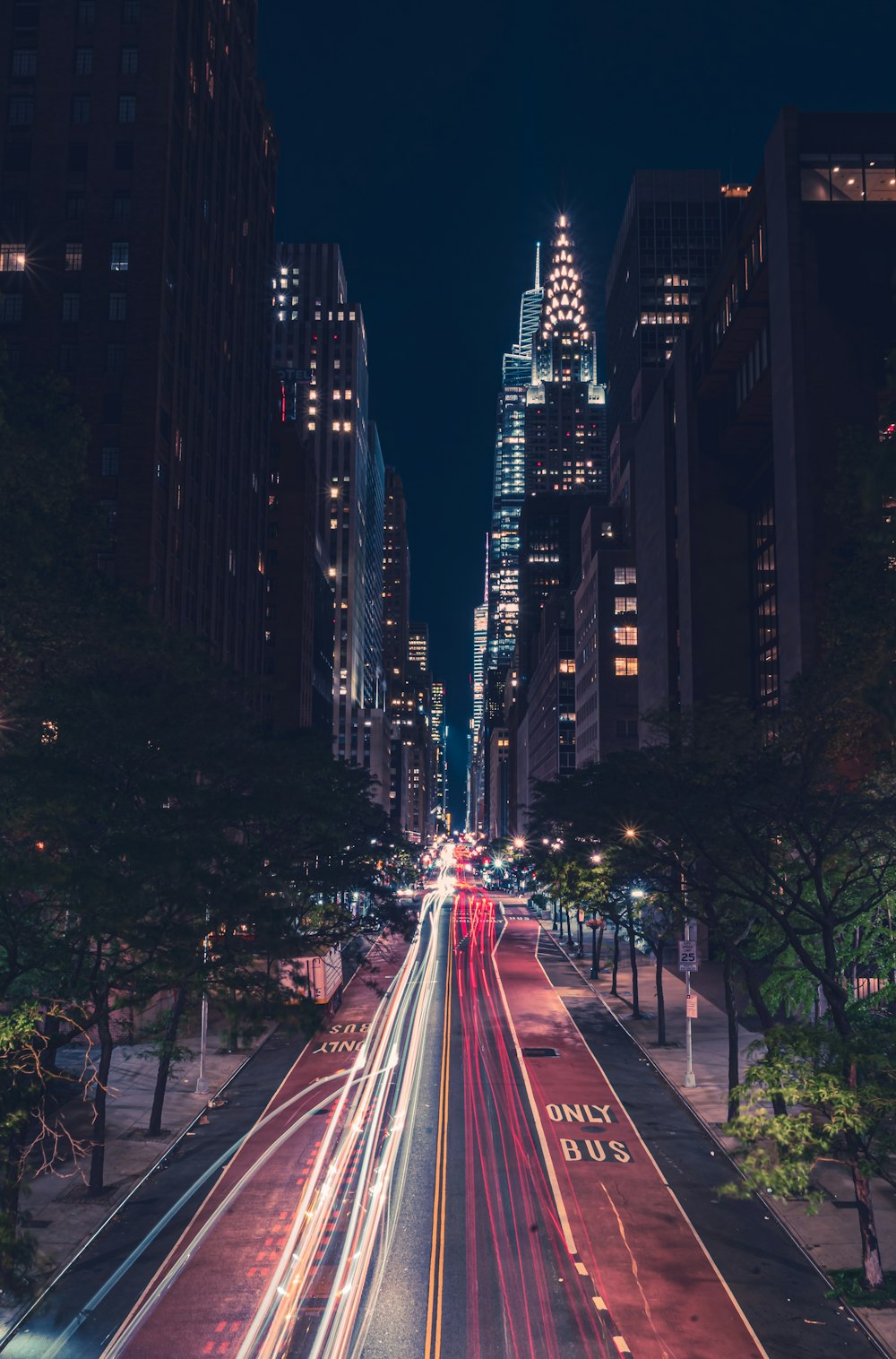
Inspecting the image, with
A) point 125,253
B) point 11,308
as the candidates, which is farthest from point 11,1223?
point 125,253

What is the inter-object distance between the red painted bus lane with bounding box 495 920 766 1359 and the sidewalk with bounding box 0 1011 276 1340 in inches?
374

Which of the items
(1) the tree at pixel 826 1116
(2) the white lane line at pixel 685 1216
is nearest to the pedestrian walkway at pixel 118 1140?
(1) the tree at pixel 826 1116

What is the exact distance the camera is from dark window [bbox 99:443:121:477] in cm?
5922

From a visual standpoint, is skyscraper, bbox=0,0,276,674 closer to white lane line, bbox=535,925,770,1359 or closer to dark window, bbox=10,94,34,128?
dark window, bbox=10,94,34,128

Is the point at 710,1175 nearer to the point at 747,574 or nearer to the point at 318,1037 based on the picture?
the point at 318,1037

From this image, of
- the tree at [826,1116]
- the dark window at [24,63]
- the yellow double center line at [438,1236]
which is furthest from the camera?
the dark window at [24,63]

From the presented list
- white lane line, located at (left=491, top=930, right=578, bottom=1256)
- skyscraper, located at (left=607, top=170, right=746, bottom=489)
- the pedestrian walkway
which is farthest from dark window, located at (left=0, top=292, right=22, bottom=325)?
skyscraper, located at (left=607, top=170, right=746, bottom=489)

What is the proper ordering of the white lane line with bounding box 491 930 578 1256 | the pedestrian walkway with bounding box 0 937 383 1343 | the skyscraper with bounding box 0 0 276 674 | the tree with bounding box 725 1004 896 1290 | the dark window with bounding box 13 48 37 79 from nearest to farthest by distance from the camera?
the tree with bounding box 725 1004 896 1290 → the pedestrian walkway with bounding box 0 937 383 1343 → the white lane line with bounding box 491 930 578 1256 → the skyscraper with bounding box 0 0 276 674 → the dark window with bounding box 13 48 37 79

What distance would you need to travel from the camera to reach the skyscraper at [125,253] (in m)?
60.2

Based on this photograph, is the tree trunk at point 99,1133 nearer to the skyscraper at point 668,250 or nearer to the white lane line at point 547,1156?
the white lane line at point 547,1156

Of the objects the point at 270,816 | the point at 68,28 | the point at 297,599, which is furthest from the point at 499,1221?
the point at 297,599

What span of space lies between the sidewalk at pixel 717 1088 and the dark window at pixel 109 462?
130 ft

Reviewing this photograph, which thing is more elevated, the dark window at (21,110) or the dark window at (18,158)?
the dark window at (21,110)

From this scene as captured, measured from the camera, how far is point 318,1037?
4309cm
